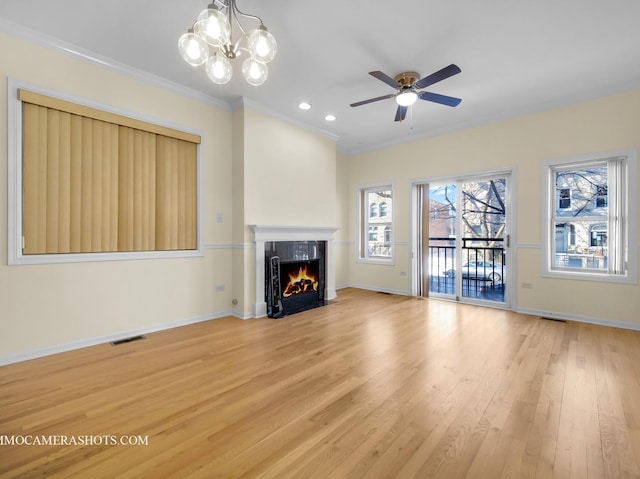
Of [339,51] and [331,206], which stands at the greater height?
[339,51]

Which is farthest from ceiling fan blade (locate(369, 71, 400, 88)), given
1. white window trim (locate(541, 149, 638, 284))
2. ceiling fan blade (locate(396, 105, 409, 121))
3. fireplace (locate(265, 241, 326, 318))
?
white window trim (locate(541, 149, 638, 284))

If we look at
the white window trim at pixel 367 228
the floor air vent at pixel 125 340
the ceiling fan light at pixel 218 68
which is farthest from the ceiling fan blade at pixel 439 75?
the floor air vent at pixel 125 340

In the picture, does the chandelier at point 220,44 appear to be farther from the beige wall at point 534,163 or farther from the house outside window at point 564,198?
the house outside window at point 564,198

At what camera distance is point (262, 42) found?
196 centimetres

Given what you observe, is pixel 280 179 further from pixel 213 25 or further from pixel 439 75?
pixel 213 25

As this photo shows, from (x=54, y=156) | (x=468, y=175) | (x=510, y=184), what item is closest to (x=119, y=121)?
(x=54, y=156)

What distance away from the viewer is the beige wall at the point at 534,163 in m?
3.69

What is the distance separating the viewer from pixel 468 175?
491 centimetres

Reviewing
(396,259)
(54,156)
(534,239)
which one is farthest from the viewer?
(396,259)

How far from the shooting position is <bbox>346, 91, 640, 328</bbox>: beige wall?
12.1 ft

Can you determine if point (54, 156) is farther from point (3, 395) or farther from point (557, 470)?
point (557, 470)

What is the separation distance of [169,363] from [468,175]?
5050 millimetres

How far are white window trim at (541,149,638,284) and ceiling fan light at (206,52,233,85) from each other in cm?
445

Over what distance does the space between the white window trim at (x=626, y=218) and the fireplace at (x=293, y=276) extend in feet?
11.1
